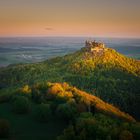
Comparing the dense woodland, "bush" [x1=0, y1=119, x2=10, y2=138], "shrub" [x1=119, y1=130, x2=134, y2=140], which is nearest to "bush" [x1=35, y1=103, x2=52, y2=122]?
the dense woodland

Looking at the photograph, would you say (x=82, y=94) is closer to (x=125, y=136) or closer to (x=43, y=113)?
(x=43, y=113)

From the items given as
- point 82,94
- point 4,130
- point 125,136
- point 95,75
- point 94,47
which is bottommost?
point 95,75

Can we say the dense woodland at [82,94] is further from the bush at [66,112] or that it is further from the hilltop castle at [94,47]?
the hilltop castle at [94,47]

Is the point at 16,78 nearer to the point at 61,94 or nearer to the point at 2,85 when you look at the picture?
the point at 2,85

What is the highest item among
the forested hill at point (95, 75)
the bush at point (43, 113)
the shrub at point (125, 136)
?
the shrub at point (125, 136)

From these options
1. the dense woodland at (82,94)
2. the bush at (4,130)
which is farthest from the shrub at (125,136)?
the bush at (4,130)

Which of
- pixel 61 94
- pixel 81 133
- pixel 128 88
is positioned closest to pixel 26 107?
pixel 61 94

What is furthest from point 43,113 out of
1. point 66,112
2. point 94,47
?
point 94,47
